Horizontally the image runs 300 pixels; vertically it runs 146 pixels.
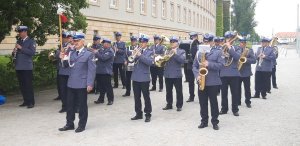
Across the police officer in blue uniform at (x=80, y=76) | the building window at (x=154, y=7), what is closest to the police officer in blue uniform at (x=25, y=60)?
the police officer in blue uniform at (x=80, y=76)

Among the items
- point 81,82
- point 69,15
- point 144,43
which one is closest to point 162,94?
point 69,15

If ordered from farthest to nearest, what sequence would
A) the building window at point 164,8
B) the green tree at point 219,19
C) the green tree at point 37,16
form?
the green tree at point 219,19 → the building window at point 164,8 → the green tree at point 37,16

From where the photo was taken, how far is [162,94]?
13.9m

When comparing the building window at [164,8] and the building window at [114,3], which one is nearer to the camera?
the building window at [114,3]

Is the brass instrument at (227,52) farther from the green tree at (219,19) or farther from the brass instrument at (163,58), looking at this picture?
the green tree at (219,19)

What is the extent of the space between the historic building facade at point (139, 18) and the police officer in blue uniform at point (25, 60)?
6.85 m

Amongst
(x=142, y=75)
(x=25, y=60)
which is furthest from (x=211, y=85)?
(x=25, y=60)

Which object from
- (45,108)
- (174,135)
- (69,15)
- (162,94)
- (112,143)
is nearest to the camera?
(112,143)

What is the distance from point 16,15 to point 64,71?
2.43 metres

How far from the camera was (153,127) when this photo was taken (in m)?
8.62

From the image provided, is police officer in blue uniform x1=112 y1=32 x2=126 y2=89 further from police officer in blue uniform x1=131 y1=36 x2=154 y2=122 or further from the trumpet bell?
the trumpet bell

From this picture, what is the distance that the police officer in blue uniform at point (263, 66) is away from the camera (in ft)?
42.1

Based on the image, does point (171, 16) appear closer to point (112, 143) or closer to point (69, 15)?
point (69, 15)

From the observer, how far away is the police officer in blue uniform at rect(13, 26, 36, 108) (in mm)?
10789
